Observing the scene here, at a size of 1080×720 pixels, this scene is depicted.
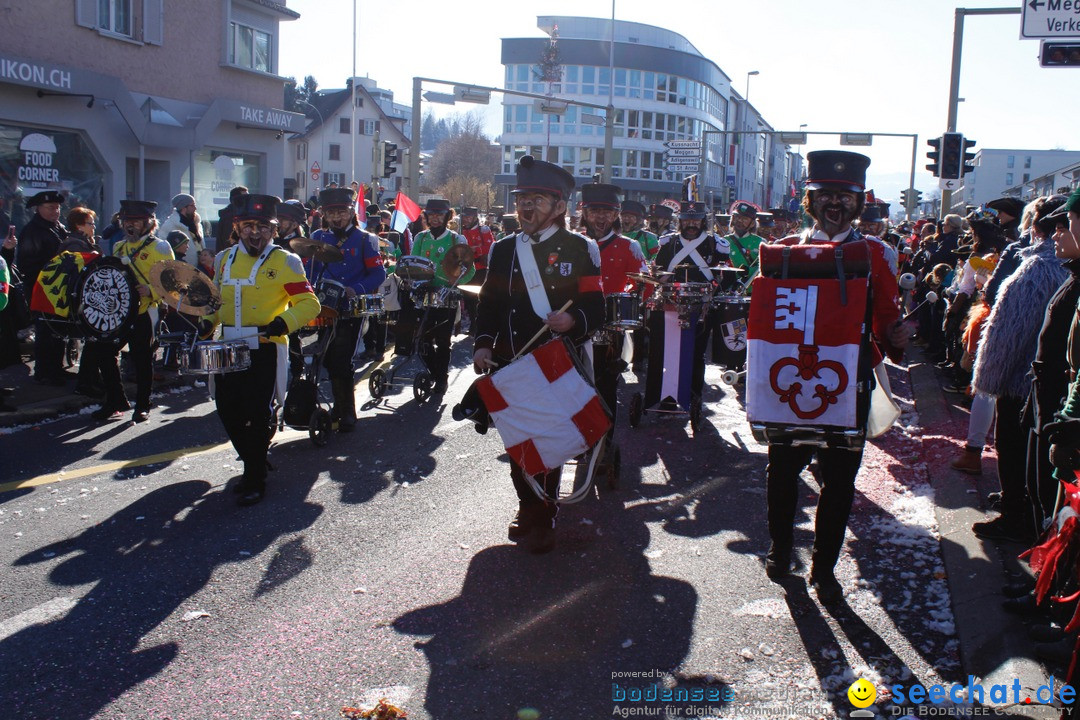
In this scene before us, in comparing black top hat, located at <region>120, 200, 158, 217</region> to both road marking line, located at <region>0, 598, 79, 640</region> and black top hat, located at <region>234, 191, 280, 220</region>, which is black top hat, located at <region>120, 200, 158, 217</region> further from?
road marking line, located at <region>0, 598, 79, 640</region>

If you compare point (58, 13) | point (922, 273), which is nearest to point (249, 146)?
point (58, 13)

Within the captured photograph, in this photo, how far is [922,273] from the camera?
701 inches

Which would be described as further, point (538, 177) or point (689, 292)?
point (689, 292)

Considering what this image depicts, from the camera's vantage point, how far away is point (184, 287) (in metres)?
6.41

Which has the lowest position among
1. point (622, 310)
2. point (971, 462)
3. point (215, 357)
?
point (971, 462)

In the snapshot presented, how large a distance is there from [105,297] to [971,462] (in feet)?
Result: 23.7

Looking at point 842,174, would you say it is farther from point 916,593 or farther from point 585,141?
point 585,141

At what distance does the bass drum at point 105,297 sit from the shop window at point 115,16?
42.2 feet

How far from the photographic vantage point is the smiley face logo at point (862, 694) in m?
3.92

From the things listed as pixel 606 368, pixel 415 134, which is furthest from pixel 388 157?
pixel 606 368

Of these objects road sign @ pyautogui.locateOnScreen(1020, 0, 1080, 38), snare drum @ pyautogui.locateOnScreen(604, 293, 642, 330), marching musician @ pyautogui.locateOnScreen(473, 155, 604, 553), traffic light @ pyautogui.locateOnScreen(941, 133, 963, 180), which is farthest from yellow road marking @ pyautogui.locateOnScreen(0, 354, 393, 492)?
traffic light @ pyautogui.locateOnScreen(941, 133, 963, 180)

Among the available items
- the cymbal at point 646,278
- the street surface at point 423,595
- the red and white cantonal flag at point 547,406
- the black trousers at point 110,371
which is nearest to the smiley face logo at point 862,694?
the street surface at point 423,595

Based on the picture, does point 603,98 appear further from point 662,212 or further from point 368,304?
point 368,304

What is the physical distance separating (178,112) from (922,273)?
1580 cm
